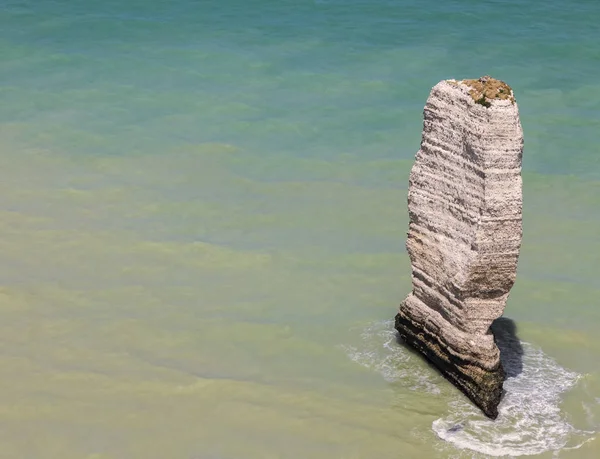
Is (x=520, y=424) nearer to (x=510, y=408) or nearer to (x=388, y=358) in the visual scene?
(x=510, y=408)

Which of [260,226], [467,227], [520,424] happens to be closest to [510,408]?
[520,424]

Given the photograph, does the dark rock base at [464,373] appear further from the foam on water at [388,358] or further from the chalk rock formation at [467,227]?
the foam on water at [388,358]

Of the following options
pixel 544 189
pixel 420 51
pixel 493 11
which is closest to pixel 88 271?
pixel 544 189

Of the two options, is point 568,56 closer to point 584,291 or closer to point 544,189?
point 544,189

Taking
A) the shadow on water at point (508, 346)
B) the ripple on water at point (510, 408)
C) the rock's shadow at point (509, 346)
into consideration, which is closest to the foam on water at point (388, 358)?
the ripple on water at point (510, 408)

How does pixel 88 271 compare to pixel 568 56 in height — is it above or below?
below

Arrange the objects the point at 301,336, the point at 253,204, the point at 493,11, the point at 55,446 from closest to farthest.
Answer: the point at 55,446 < the point at 301,336 < the point at 253,204 < the point at 493,11

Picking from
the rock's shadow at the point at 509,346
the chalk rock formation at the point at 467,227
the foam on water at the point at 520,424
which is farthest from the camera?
the rock's shadow at the point at 509,346
